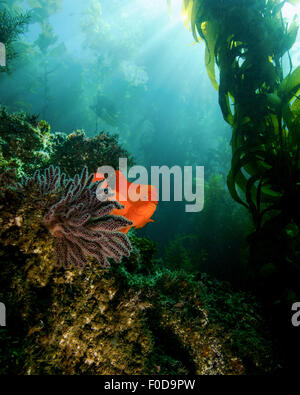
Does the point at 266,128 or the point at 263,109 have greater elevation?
the point at 263,109

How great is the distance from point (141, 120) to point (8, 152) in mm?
17438

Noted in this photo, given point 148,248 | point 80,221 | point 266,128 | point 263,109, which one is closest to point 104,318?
point 80,221

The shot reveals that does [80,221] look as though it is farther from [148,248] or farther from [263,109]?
[263,109]

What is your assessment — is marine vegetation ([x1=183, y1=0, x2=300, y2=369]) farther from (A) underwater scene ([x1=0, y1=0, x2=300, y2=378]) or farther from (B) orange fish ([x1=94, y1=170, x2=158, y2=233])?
(B) orange fish ([x1=94, y1=170, x2=158, y2=233])

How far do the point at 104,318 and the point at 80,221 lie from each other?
0.84m

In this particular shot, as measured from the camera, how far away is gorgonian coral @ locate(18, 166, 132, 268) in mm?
1509

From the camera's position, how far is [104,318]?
1624mm

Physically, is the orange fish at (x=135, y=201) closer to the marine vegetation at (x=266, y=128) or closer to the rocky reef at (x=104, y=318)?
the rocky reef at (x=104, y=318)

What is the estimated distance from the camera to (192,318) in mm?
2109

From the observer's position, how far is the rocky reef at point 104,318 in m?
1.28

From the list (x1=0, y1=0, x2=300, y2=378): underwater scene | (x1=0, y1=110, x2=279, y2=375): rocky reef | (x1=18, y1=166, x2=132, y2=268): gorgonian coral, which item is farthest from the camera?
(x1=18, y1=166, x2=132, y2=268): gorgonian coral

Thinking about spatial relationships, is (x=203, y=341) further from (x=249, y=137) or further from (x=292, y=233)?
(x=249, y=137)

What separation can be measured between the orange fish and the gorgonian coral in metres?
0.49

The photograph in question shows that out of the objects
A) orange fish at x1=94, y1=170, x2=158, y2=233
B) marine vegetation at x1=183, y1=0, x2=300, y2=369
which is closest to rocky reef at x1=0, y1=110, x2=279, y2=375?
orange fish at x1=94, y1=170, x2=158, y2=233
